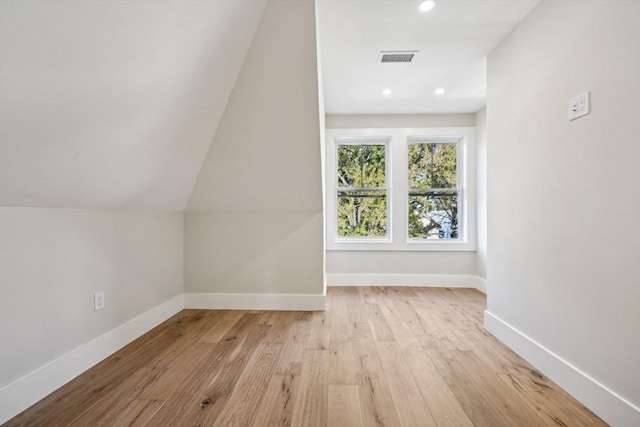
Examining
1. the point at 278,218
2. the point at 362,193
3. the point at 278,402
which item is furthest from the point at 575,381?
the point at 362,193

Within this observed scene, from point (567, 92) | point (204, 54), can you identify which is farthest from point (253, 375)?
point (567, 92)

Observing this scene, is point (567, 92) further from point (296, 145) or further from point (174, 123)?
point (174, 123)

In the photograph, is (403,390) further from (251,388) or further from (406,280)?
(406,280)

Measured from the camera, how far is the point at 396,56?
8.99 ft

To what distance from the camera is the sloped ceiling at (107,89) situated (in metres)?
1.09

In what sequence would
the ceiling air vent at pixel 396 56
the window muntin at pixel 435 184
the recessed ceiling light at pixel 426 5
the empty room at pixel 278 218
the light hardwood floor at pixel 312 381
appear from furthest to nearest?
the window muntin at pixel 435 184 < the ceiling air vent at pixel 396 56 < the recessed ceiling light at pixel 426 5 < the light hardwood floor at pixel 312 381 < the empty room at pixel 278 218

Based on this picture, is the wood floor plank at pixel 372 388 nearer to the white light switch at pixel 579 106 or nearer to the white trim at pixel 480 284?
the white light switch at pixel 579 106

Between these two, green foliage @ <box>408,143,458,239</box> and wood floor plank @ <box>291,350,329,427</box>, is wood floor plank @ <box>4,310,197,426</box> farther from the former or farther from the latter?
green foliage @ <box>408,143,458,239</box>

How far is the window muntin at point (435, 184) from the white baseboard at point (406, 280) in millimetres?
532

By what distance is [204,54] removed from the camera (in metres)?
1.78

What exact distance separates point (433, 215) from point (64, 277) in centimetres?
400

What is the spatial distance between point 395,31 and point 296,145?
1.13 metres

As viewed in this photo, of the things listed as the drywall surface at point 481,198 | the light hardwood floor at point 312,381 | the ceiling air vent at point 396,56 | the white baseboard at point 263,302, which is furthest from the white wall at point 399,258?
the ceiling air vent at point 396,56

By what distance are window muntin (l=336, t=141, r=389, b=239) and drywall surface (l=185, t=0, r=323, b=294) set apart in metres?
1.27
